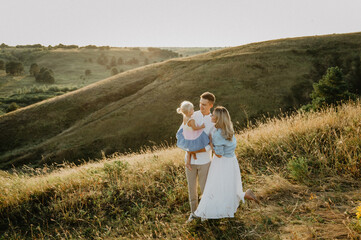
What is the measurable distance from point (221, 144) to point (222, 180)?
699 millimetres

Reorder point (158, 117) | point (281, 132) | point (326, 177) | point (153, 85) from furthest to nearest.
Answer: point (153, 85) < point (158, 117) < point (281, 132) < point (326, 177)

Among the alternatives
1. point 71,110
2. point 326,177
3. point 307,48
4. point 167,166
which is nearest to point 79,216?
point 167,166

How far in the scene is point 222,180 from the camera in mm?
4223

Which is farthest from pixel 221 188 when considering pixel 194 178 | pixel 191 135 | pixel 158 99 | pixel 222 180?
pixel 158 99

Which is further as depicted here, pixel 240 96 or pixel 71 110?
pixel 71 110

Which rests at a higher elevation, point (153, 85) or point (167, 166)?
point (153, 85)

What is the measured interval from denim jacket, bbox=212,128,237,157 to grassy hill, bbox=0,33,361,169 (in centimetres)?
2280

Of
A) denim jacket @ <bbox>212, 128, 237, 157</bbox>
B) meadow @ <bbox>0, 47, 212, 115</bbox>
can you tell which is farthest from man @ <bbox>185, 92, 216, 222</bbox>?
meadow @ <bbox>0, 47, 212, 115</bbox>

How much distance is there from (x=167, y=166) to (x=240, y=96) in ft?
92.0

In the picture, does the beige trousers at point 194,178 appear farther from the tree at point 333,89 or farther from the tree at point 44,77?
the tree at point 44,77

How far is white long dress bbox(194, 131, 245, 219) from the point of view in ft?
13.5

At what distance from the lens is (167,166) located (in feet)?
21.6

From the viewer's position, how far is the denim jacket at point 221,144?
417 cm

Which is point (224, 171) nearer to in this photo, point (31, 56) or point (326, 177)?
point (326, 177)
